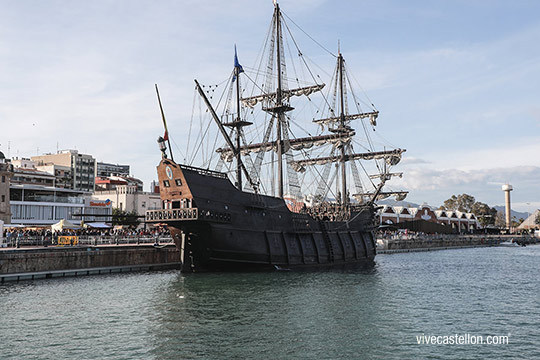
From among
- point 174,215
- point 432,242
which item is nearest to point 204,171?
point 174,215

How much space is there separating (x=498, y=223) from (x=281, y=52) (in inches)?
6829

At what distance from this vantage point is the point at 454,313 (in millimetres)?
25625

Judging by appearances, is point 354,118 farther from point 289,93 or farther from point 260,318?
point 260,318

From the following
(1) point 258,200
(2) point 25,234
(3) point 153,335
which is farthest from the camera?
(2) point 25,234

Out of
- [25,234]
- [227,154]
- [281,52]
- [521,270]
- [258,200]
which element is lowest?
[521,270]

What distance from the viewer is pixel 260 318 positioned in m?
23.4

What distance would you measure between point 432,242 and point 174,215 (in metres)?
77.0

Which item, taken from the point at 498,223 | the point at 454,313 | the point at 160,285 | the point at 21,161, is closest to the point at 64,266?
the point at 160,285

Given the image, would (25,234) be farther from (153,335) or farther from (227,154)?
(153,335)

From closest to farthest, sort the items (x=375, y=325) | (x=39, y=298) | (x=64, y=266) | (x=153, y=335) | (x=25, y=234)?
(x=153, y=335), (x=375, y=325), (x=39, y=298), (x=64, y=266), (x=25, y=234)

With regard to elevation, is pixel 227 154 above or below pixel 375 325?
above

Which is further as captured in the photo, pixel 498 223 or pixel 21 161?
pixel 498 223

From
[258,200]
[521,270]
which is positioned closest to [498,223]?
[521,270]

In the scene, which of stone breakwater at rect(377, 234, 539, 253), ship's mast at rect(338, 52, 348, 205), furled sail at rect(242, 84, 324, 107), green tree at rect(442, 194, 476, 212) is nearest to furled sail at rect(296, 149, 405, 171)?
ship's mast at rect(338, 52, 348, 205)
